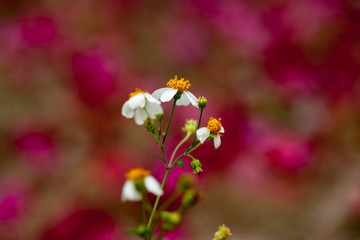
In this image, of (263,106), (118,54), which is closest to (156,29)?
(118,54)

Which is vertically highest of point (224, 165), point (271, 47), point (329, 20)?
point (329, 20)

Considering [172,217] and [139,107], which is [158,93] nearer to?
[139,107]

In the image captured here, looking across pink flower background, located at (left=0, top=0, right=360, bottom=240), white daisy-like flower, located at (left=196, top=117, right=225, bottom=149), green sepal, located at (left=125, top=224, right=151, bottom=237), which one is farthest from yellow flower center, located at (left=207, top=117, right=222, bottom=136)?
pink flower background, located at (left=0, top=0, right=360, bottom=240)

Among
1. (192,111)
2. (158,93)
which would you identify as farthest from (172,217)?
(192,111)

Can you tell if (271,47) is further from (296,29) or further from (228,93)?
(228,93)

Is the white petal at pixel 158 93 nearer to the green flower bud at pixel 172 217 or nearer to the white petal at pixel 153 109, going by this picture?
the white petal at pixel 153 109

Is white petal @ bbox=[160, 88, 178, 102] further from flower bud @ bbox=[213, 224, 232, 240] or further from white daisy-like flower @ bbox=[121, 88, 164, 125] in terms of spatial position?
flower bud @ bbox=[213, 224, 232, 240]
